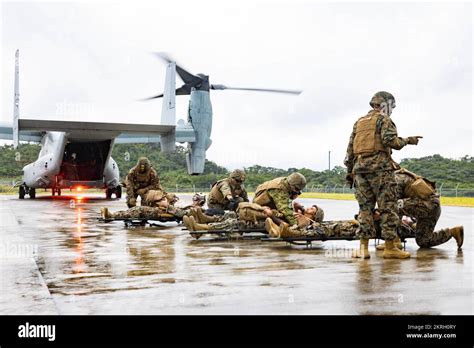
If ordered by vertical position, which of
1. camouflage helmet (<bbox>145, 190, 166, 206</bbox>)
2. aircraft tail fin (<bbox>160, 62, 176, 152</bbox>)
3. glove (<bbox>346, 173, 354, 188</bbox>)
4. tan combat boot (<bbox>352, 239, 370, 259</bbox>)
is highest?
aircraft tail fin (<bbox>160, 62, 176, 152</bbox>)

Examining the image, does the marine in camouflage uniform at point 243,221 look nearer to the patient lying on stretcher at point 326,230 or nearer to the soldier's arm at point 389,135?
the patient lying on stretcher at point 326,230

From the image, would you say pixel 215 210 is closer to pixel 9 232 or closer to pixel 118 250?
pixel 118 250

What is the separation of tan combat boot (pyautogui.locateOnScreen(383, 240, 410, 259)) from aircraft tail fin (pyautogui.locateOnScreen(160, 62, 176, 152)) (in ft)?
65.1

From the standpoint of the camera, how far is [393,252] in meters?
7.38

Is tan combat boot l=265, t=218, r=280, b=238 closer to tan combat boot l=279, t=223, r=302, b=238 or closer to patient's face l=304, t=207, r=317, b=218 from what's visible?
tan combat boot l=279, t=223, r=302, b=238

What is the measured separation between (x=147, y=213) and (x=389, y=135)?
249 inches

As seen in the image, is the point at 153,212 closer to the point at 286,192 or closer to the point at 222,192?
the point at 222,192

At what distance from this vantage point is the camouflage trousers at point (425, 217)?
7945 millimetres

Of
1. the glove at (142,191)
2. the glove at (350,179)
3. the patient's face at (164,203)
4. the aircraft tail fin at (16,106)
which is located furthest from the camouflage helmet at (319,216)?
the aircraft tail fin at (16,106)

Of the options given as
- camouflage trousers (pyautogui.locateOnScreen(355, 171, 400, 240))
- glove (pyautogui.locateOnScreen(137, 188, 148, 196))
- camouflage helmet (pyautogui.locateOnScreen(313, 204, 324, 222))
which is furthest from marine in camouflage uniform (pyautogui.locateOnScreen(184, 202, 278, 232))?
glove (pyautogui.locateOnScreen(137, 188, 148, 196))

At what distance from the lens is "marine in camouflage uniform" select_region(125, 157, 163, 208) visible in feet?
44.7

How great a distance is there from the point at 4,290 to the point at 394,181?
4759mm
